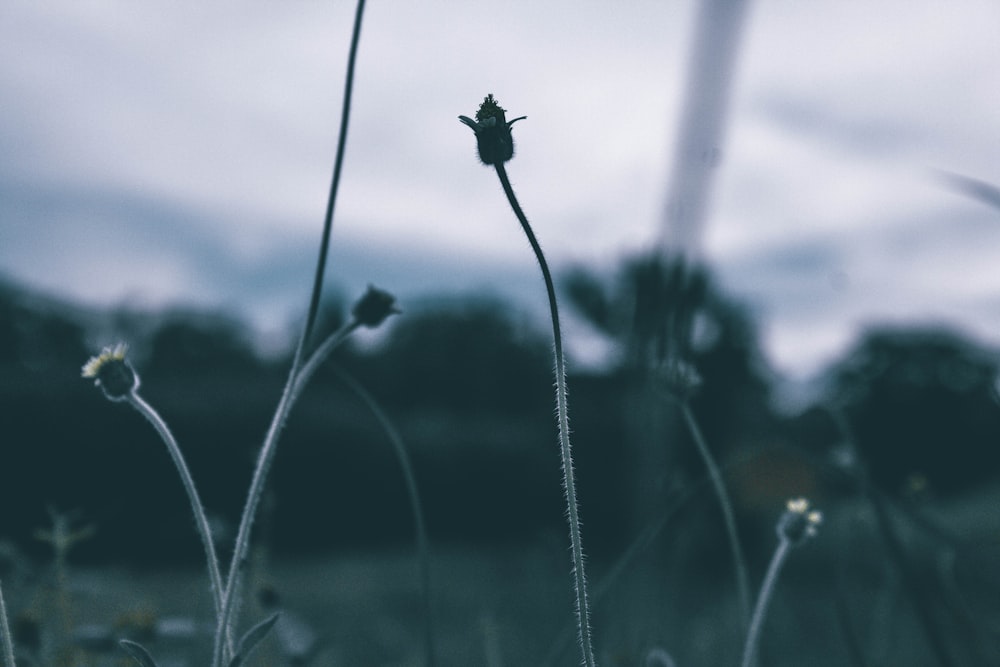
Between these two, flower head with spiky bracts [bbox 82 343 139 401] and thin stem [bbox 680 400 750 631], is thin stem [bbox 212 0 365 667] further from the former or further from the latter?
thin stem [bbox 680 400 750 631]

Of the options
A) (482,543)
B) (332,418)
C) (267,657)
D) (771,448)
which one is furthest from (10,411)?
(771,448)

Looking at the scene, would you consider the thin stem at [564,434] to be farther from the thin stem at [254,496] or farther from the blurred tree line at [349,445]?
the blurred tree line at [349,445]

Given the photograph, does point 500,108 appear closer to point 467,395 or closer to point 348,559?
point 348,559

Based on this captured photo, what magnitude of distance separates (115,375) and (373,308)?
15 centimetres

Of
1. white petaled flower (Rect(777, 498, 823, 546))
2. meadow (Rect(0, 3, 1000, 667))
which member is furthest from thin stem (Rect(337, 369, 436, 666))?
white petaled flower (Rect(777, 498, 823, 546))

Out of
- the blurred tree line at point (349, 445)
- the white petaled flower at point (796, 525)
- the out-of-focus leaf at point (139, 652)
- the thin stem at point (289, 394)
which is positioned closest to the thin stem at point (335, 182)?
the thin stem at point (289, 394)

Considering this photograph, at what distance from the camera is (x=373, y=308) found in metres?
0.47

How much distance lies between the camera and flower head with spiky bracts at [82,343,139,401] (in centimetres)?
47

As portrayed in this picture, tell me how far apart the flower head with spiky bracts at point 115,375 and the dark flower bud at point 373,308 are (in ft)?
0.42

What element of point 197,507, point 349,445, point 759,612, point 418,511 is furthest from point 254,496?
point 349,445

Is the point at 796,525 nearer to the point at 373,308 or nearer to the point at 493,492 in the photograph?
the point at 373,308

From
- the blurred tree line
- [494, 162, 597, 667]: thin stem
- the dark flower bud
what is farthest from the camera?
the blurred tree line

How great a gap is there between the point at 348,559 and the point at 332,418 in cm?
144

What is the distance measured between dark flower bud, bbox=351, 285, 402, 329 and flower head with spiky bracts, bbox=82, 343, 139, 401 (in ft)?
0.42
